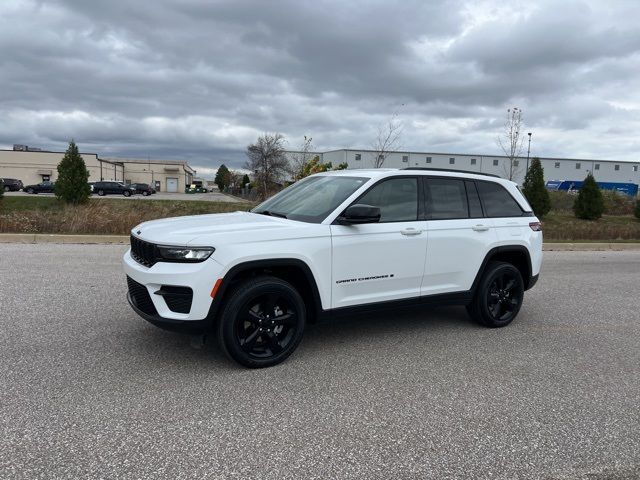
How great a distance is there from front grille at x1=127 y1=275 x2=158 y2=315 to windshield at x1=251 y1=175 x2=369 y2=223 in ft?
4.82

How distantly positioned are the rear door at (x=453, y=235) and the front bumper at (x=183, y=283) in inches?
88.5

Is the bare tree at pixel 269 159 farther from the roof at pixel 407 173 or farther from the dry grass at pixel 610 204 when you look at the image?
the roof at pixel 407 173

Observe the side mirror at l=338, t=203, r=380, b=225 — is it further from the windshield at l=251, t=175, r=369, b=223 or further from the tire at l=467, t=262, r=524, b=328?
the tire at l=467, t=262, r=524, b=328

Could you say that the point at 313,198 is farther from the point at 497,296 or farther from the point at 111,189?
the point at 111,189

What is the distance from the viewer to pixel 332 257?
14.4ft

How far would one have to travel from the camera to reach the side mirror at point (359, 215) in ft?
14.0

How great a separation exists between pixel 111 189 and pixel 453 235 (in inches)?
2127

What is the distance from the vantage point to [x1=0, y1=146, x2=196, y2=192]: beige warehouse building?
71125mm

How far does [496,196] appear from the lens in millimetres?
5867

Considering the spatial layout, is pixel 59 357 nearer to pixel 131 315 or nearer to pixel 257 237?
pixel 131 315

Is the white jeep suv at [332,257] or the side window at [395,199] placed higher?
the side window at [395,199]

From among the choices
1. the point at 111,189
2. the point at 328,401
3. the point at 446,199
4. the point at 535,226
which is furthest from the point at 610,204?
the point at 111,189

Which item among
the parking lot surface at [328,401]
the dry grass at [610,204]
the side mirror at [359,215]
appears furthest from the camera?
the dry grass at [610,204]

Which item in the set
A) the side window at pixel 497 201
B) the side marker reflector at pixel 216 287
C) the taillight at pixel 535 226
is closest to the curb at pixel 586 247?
the taillight at pixel 535 226
